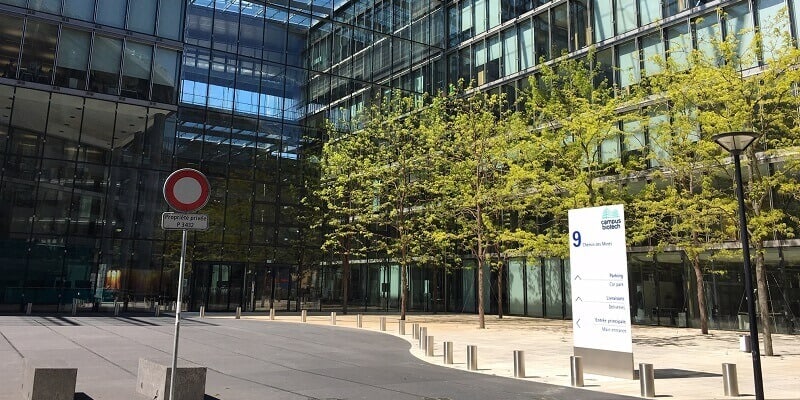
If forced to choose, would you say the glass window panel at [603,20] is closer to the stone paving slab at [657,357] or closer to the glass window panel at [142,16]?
the stone paving slab at [657,357]

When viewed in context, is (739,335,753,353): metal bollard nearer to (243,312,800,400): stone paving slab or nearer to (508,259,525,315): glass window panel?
(243,312,800,400): stone paving slab

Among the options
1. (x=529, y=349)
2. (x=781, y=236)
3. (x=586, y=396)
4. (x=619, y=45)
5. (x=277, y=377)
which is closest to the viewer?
(x=586, y=396)

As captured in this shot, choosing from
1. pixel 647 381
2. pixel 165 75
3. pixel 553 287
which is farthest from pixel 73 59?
pixel 647 381

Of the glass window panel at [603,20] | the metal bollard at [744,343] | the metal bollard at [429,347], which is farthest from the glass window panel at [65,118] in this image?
the metal bollard at [744,343]

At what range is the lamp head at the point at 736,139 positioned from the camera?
32.2 ft

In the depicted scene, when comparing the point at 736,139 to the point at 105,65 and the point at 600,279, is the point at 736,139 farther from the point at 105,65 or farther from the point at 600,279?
the point at 105,65

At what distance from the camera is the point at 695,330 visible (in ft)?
85.4

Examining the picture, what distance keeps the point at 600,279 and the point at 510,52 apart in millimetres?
27394

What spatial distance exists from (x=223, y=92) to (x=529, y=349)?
25.8 m

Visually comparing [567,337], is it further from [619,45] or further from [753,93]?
[619,45]

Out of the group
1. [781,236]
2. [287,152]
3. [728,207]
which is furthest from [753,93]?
[287,152]

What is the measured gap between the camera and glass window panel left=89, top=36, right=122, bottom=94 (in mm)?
31031

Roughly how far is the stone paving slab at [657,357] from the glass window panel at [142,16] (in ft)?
67.9

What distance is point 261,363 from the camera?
43.8ft
